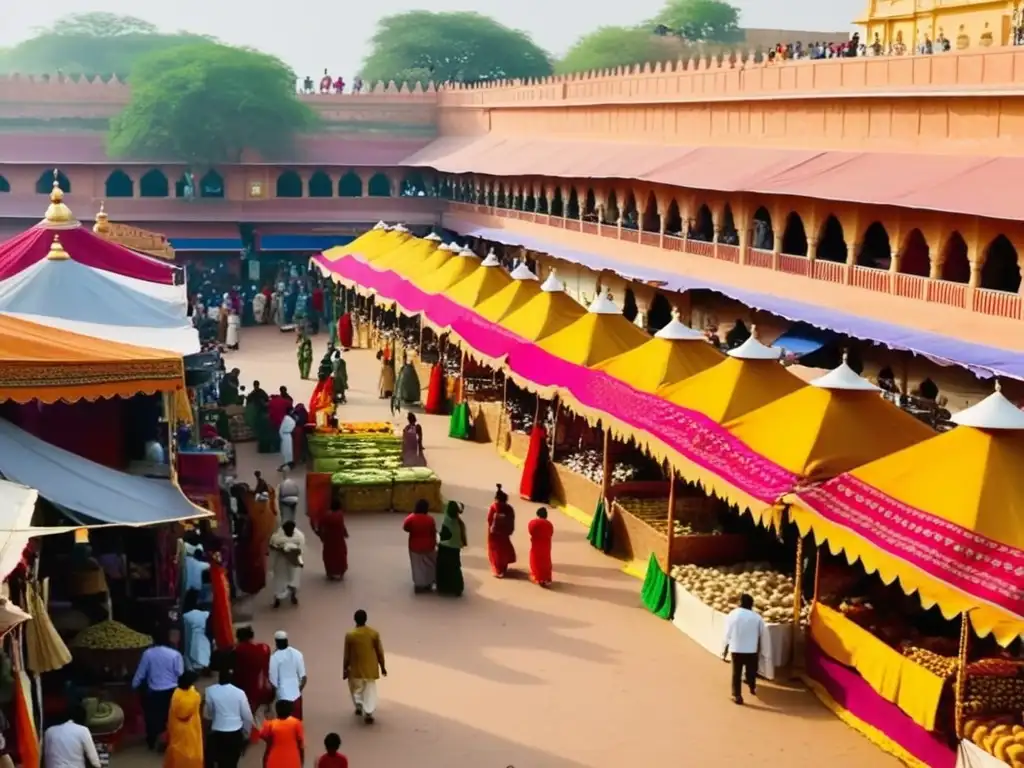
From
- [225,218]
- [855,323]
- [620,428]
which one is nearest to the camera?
[620,428]

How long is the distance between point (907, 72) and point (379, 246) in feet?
42.8

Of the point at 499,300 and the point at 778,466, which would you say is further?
the point at 499,300

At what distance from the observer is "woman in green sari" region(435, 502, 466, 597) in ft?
39.5

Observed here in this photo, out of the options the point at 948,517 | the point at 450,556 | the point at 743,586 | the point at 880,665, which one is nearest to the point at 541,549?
the point at 450,556

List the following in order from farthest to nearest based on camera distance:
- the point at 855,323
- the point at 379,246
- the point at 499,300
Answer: the point at 379,246, the point at 499,300, the point at 855,323

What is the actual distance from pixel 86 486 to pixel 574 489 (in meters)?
6.69

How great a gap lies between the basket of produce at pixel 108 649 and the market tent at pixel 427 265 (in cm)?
1459

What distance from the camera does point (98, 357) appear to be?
33.8 feet

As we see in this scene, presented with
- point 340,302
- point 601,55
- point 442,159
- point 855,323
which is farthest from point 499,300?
point 601,55

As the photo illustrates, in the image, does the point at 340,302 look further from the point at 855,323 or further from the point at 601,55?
the point at 601,55

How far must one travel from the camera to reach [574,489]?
14.9 m

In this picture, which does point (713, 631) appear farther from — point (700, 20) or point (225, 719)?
point (700, 20)

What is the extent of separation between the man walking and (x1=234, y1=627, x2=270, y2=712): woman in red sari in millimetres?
555

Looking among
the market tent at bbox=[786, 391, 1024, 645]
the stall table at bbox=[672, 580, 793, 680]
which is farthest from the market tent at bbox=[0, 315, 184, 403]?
the market tent at bbox=[786, 391, 1024, 645]
